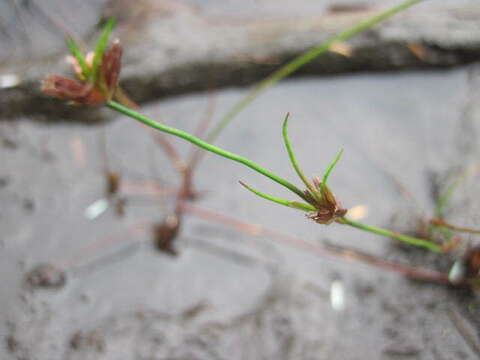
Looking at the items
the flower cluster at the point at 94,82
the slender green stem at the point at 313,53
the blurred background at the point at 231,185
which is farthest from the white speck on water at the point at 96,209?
the flower cluster at the point at 94,82

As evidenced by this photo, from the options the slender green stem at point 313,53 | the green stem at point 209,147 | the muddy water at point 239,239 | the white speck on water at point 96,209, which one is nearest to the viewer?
the green stem at point 209,147

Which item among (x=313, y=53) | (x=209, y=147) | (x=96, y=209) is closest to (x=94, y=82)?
(x=209, y=147)

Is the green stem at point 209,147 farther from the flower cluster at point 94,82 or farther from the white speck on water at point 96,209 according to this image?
the white speck on water at point 96,209

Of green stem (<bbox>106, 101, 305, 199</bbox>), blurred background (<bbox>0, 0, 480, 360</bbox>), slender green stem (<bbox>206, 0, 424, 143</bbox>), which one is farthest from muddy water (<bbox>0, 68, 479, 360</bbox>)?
green stem (<bbox>106, 101, 305, 199</bbox>)

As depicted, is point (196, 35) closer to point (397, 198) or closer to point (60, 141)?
point (60, 141)

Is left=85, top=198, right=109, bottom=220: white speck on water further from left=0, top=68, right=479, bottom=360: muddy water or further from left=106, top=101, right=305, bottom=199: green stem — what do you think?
left=106, top=101, right=305, bottom=199: green stem

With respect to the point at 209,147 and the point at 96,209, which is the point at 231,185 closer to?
the point at 96,209

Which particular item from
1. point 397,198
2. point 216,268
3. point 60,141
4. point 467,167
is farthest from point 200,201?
point 467,167
